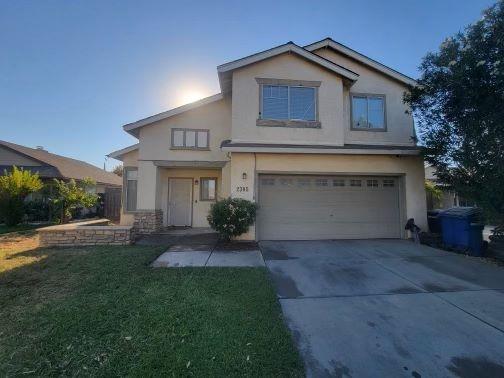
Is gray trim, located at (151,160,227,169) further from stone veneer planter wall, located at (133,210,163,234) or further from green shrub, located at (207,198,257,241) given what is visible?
green shrub, located at (207,198,257,241)

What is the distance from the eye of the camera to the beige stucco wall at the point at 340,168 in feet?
30.6

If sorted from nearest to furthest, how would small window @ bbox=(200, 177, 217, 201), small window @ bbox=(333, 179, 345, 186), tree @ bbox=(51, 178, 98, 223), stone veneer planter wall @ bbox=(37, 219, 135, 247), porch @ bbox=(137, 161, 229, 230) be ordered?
stone veneer planter wall @ bbox=(37, 219, 135, 247)
small window @ bbox=(333, 179, 345, 186)
porch @ bbox=(137, 161, 229, 230)
small window @ bbox=(200, 177, 217, 201)
tree @ bbox=(51, 178, 98, 223)

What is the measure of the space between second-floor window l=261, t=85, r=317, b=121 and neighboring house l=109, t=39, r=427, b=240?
4 cm

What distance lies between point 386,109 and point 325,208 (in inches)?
196

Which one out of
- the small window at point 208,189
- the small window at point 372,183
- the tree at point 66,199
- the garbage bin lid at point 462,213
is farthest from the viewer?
the tree at point 66,199

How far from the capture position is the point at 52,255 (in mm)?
6930

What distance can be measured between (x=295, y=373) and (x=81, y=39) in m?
11.9

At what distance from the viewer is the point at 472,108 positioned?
23.8 feet

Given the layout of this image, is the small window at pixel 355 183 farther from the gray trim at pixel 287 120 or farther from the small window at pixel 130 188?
the small window at pixel 130 188

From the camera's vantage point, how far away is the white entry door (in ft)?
41.1

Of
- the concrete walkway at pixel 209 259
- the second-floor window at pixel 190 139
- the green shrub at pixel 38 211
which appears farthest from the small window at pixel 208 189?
the green shrub at pixel 38 211

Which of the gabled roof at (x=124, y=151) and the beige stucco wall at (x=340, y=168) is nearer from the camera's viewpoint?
the beige stucco wall at (x=340, y=168)

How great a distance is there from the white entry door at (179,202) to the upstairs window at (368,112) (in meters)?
8.15

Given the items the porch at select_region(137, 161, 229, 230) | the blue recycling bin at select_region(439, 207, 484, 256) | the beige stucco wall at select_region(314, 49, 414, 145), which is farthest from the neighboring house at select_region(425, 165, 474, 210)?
the porch at select_region(137, 161, 229, 230)
